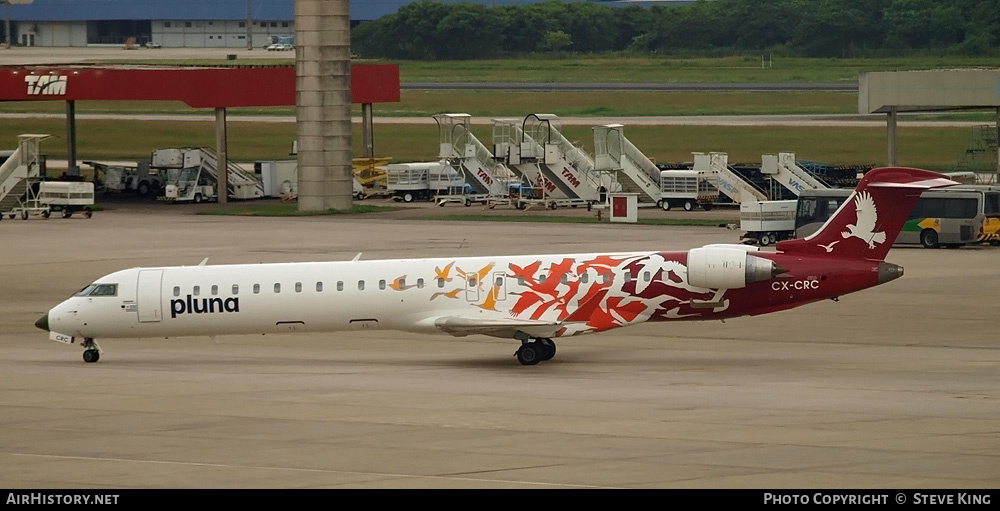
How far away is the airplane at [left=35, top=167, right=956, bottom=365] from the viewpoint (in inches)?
1346

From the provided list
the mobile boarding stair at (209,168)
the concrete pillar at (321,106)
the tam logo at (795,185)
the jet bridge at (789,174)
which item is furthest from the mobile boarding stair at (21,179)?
the tam logo at (795,185)

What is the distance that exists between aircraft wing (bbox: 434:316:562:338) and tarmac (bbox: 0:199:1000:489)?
995mm

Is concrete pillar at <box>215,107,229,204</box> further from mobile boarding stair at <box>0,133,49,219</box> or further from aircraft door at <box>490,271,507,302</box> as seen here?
aircraft door at <box>490,271,507,302</box>

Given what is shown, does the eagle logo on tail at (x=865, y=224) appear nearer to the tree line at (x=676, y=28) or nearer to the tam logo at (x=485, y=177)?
the tam logo at (x=485, y=177)

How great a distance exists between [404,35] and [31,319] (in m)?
139

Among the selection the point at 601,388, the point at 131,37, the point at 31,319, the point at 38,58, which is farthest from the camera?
the point at 131,37

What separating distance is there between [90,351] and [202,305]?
3.46 m

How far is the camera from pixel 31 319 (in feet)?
148

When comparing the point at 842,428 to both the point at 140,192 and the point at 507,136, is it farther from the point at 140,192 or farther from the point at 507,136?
the point at 140,192

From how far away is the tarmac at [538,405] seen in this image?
2283 centimetres

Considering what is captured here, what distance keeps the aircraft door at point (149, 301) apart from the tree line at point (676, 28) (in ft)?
423

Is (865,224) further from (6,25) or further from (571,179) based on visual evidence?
(6,25)

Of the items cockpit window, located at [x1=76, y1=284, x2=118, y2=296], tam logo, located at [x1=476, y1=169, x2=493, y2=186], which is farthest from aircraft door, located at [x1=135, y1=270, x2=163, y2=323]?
tam logo, located at [x1=476, y1=169, x2=493, y2=186]

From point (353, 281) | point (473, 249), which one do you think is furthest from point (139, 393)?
point (473, 249)
